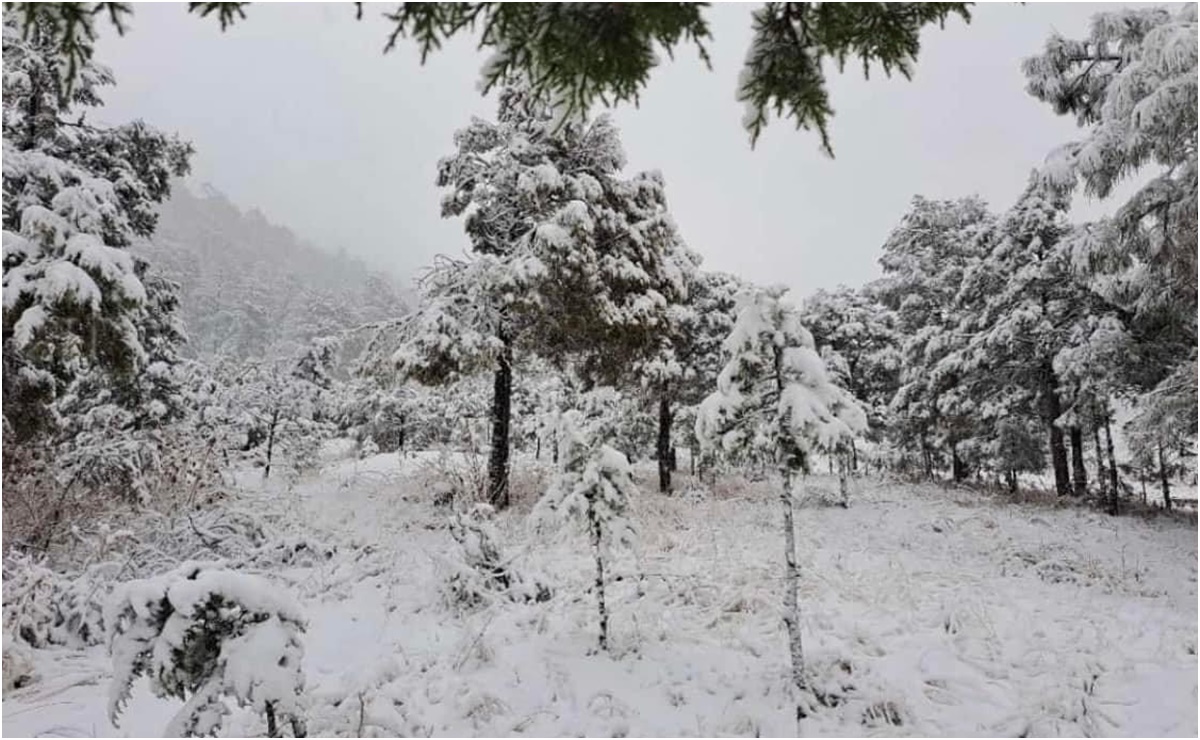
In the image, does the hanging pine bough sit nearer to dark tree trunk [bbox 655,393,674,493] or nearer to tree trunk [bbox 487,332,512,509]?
tree trunk [bbox 487,332,512,509]

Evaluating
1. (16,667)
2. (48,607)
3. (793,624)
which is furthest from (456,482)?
(793,624)

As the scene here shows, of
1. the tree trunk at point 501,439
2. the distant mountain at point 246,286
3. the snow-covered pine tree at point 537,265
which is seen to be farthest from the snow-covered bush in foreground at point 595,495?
the distant mountain at point 246,286

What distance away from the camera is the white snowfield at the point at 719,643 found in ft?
17.8

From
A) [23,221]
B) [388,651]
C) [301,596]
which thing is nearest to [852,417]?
[388,651]

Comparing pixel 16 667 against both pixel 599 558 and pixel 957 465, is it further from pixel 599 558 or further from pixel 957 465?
pixel 957 465

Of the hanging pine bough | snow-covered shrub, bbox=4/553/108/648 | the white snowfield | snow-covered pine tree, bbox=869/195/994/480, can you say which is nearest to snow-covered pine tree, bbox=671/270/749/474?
snow-covered pine tree, bbox=869/195/994/480

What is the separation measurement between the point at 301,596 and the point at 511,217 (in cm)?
781

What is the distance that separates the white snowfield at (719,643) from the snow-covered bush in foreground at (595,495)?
1.11 ft

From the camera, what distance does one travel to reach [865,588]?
8477 millimetres

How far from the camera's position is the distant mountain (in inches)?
2008

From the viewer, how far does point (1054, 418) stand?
15.9 metres

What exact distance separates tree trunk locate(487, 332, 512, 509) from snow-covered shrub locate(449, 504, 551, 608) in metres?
2.91

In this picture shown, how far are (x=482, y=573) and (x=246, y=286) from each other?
63.6 m

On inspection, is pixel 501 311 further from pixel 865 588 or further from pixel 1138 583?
pixel 1138 583
